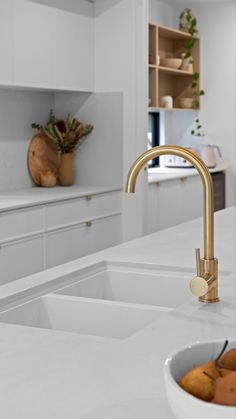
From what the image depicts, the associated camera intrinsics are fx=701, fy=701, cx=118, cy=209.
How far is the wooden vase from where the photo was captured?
505cm

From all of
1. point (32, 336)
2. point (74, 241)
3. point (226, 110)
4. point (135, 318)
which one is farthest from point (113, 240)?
point (32, 336)

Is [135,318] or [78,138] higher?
[78,138]

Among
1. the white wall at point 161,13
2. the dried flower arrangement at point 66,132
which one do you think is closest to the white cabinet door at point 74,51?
the dried flower arrangement at point 66,132

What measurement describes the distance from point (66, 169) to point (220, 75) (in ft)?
9.01

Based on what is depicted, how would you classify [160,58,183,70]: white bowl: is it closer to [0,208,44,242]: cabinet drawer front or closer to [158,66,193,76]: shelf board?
[158,66,193,76]: shelf board

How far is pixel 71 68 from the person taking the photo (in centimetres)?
480

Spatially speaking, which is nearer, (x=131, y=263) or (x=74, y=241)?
(x=131, y=263)

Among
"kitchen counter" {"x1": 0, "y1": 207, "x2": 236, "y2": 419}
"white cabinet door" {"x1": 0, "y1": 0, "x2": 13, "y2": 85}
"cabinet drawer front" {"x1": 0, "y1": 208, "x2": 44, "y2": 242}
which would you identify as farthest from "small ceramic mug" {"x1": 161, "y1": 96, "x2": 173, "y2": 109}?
"kitchen counter" {"x1": 0, "y1": 207, "x2": 236, "y2": 419}

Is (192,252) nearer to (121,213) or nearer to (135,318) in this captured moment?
(135,318)

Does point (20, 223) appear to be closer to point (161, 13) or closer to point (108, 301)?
point (108, 301)

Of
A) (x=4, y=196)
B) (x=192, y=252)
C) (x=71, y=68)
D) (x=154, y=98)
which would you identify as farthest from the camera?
(x=154, y=98)

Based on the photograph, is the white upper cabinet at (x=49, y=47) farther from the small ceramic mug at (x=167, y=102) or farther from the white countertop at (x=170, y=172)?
the small ceramic mug at (x=167, y=102)

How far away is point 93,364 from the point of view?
47.9 inches

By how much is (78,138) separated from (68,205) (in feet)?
2.68
